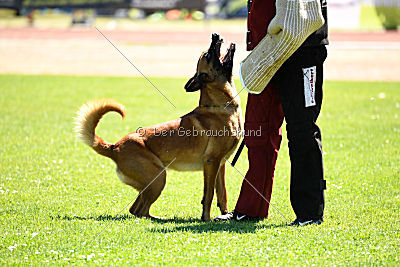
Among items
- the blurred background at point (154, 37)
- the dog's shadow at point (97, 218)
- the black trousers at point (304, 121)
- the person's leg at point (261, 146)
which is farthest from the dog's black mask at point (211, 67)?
the blurred background at point (154, 37)

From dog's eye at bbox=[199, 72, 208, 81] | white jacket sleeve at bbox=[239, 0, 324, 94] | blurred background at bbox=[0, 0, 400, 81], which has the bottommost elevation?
blurred background at bbox=[0, 0, 400, 81]

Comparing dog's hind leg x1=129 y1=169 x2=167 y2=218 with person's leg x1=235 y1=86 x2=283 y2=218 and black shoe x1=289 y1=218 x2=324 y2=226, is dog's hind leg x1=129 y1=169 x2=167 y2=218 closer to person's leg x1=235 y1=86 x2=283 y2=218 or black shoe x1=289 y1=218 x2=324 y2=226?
person's leg x1=235 y1=86 x2=283 y2=218

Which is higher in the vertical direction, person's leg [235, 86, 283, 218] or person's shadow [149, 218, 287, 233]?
person's leg [235, 86, 283, 218]

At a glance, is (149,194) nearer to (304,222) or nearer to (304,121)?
(304,222)

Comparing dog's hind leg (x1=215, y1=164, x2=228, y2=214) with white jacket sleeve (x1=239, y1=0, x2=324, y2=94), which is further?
dog's hind leg (x1=215, y1=164, x2=228, y2=214)

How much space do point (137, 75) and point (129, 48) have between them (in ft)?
21.5

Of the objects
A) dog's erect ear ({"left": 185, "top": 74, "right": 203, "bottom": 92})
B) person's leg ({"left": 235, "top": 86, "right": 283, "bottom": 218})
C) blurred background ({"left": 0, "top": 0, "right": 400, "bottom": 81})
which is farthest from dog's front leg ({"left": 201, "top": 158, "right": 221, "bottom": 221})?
blurred background ({"left": 0, "top": 0, "right": 400, "bottom": 81})

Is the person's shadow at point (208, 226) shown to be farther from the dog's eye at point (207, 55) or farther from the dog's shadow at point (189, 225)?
the dog's eye at point (207, 55)

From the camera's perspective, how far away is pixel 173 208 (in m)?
6.11

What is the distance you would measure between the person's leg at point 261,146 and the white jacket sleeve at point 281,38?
297mm

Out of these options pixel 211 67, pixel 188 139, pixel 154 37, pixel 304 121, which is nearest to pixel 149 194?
pixel 188 139

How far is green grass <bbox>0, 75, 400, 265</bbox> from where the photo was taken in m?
4.52

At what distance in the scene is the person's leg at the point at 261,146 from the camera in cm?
536

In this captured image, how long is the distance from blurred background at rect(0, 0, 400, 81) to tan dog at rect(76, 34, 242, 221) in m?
12.4
